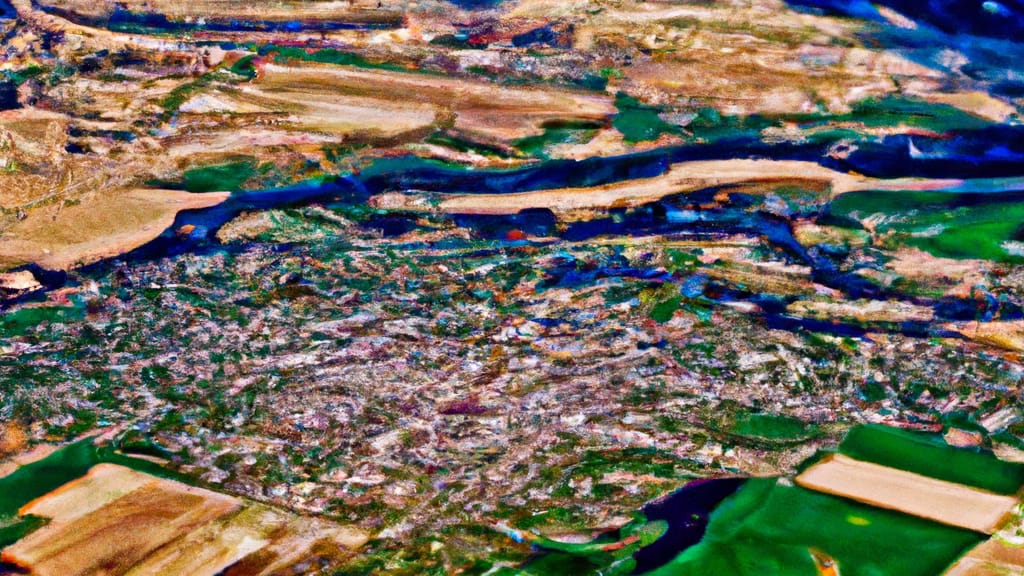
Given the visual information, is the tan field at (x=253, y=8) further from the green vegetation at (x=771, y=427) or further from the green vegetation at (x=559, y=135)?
the green vegetation at (x=771, y=427)

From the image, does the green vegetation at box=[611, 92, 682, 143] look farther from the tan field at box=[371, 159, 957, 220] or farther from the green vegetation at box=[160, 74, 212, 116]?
the green vegetation at box=[160, 74, 212, 116]

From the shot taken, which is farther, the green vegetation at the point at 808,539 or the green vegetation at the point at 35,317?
the green vegetation at the point at 808,539

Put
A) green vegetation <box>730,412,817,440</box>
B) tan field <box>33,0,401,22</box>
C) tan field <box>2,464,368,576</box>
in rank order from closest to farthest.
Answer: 1. tan field <box>33,0,401,22</box>
2. tan field <box>2,464,368,576</box>
3. green vegetation <box>730,412,817,440</box>

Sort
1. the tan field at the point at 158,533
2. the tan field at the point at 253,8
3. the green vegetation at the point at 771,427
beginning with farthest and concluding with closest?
the green vegetation at the point at 771,427 < the tan field at the point at 158,533 < the tan field at the point at 253,8

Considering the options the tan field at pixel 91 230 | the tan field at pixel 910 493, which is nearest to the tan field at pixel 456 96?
the tan field at pixel 91 230

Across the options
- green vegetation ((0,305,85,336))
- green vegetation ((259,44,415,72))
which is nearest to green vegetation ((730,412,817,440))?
green vegetation ((259,44,415,72))

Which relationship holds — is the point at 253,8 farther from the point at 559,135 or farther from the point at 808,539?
the point at 808,539

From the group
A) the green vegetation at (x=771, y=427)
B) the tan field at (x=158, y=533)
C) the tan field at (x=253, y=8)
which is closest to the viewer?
the tan field at (x=253, y=8)

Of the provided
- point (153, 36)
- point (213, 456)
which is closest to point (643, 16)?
point (153, 36)

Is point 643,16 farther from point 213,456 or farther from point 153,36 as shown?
point 213,456
